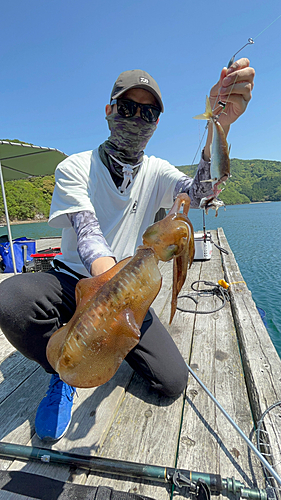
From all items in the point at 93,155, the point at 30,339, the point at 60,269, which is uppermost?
the point at 93,155

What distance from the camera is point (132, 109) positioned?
9.73 ft

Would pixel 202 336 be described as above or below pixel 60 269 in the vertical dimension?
below

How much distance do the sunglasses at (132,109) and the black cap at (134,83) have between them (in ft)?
0.36

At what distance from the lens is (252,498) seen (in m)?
1.56

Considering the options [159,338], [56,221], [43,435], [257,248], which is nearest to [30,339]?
[43,435]

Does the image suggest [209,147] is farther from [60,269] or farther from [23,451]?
[23,451]

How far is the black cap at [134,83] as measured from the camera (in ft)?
9.18

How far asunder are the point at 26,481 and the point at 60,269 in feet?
6.48

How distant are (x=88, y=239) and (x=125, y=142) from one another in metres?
1.56

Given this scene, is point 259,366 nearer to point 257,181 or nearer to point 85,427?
point 85,427

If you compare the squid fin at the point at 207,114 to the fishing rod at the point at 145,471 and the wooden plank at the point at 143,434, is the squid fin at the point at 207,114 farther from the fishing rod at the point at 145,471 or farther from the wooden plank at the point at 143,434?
the fishing rod at the point at 145,471

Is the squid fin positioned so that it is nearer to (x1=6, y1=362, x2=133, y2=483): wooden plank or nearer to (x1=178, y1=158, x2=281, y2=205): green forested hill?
(x1=6, y1=362, x2=133, y2=483): wooden plank

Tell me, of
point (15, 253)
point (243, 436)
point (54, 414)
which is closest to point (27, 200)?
point (15, 253)

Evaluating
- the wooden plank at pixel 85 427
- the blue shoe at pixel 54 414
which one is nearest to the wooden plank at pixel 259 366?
the wooden plank at pixel 85 427
